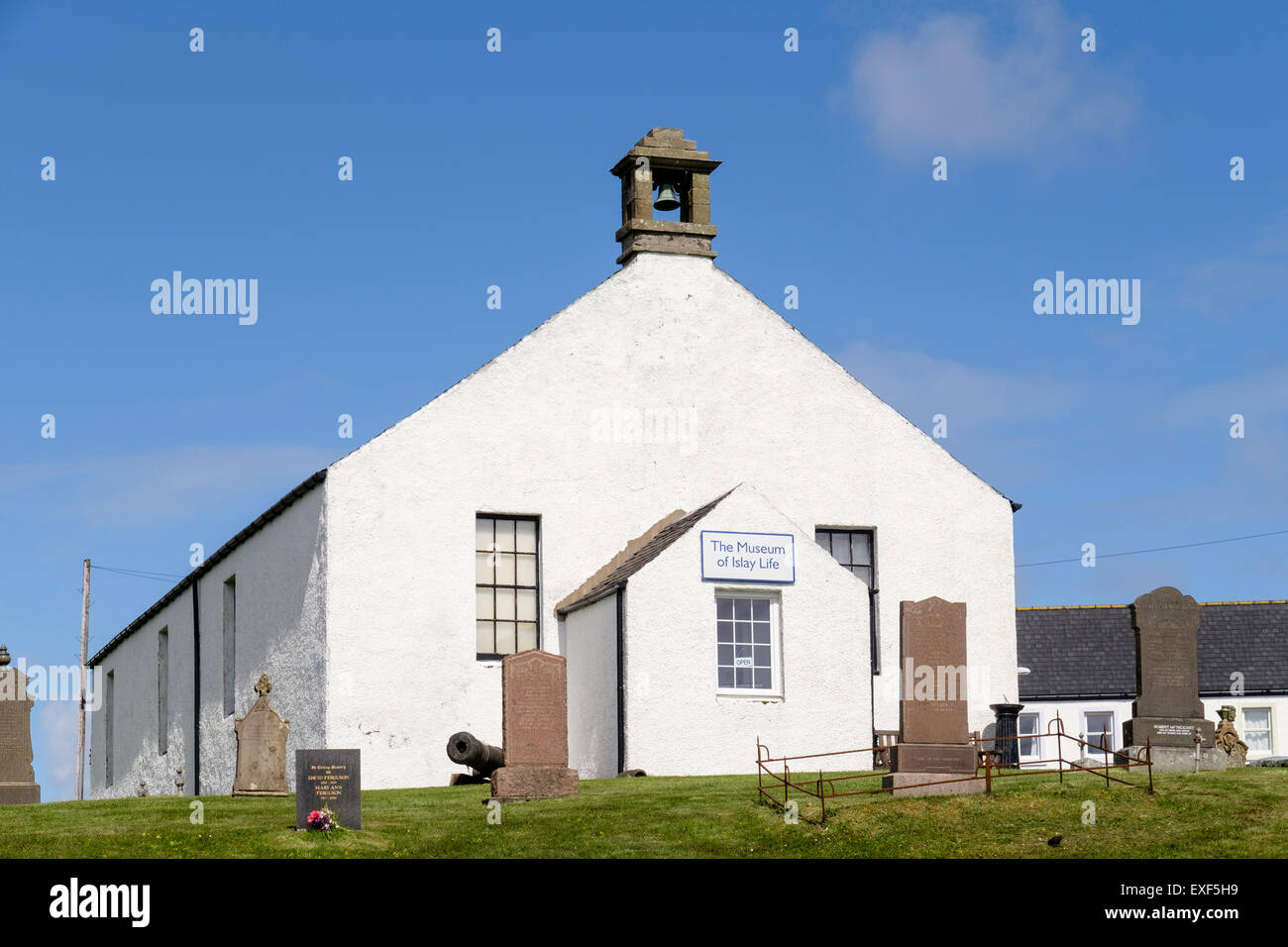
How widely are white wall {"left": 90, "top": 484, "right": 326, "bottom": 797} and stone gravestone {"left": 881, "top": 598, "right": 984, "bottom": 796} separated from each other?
10578mm

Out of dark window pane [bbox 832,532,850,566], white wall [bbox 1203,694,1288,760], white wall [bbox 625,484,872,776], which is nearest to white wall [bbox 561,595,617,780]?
white wall [bbox 625,484,872,776]

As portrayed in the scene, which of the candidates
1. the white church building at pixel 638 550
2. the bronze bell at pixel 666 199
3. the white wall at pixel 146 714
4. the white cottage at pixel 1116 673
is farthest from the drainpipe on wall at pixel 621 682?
the white cottage at pixel 1116 673

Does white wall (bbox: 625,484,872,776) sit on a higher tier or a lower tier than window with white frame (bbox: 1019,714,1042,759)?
higher

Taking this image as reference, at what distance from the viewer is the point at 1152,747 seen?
23578mm

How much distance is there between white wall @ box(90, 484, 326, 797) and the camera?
28547 mm

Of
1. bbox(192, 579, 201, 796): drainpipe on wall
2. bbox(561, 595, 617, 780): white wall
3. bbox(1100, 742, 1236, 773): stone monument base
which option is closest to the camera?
bbox(1100, 742, 1236, 773): stone monument base

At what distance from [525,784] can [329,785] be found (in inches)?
144

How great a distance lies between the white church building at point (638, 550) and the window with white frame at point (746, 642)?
0.04m

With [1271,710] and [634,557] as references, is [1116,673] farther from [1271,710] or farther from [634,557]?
[634,557]

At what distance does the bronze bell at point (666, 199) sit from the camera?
3195 centimetres

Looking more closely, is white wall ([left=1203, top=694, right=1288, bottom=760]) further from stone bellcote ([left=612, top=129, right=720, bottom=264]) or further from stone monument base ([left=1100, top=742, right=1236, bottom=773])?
stone monument base ([left=1100, top=742, right=1236, bottom=773])
